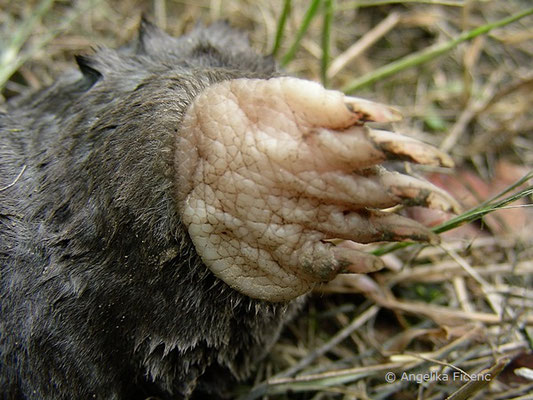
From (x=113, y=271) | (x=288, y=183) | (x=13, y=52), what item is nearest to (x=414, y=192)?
(x=288, y=183)

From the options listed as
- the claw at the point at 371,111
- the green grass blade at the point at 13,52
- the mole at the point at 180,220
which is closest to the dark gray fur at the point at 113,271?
the mole at the point at 180,220

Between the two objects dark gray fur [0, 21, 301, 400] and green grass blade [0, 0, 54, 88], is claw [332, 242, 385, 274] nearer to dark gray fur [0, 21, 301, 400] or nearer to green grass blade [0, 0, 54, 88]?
dark gray fur [0, 21, 301, 400]

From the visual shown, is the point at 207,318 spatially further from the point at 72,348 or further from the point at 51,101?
the point at 51,101

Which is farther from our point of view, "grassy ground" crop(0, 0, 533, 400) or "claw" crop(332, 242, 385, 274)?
"grassy ground" crop(0, 0, 533, 400)

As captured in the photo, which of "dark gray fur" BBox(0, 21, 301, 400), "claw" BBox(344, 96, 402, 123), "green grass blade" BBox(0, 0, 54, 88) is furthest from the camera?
"green grass blade" BBox(0, 0, 54, 88)

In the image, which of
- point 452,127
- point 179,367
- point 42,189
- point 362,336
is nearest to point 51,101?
point 42,189

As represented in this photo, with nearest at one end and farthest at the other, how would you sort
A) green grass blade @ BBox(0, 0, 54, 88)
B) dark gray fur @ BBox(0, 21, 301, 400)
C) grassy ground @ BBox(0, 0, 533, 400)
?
dark gray fur @ BBox(0, 21, 301, 400)
grassy ground @ BBox(0, 0, 533, 400)
green grass blade @ BBox(0, 0, 54, 88)

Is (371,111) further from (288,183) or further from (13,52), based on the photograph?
(13,52)

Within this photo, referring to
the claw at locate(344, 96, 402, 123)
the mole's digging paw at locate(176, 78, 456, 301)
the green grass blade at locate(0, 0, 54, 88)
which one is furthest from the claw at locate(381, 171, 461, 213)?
the green grass blade at locate(0, 0, 54, 88)

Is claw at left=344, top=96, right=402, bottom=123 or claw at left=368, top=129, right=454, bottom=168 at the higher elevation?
claw at left=344, top=96, right=402, bottom=123
